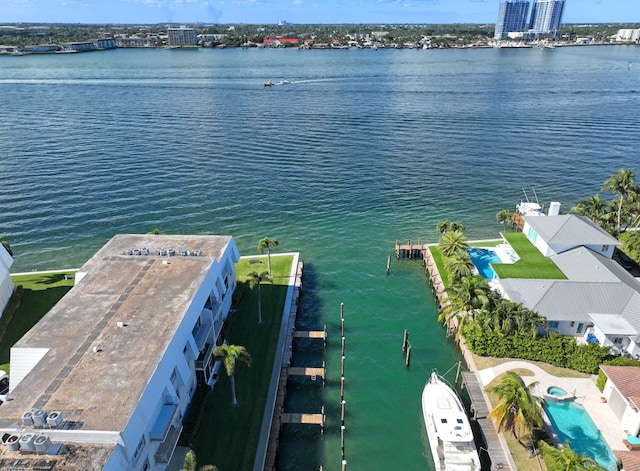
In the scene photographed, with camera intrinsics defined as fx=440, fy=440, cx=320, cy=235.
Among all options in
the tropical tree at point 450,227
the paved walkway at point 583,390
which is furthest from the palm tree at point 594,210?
the paved walkway at point 583,390

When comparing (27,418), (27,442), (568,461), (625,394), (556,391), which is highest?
(27,442)

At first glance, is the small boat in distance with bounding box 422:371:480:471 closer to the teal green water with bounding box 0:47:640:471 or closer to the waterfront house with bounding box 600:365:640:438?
the teal green water with bounding box 0:47:640:471

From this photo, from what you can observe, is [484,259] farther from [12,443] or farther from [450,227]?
[12,443]

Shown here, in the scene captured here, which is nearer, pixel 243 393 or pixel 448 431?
pixel 448 431

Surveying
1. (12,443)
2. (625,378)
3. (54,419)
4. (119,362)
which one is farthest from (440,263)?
(12,443)

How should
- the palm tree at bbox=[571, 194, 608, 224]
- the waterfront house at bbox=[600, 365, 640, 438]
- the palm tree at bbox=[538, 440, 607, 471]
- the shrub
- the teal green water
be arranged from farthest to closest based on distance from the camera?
the palm tree at bbox=[571, 194, 608, 224]
the teal green water
the shrub
the waterfront house at bbox=[600, 365, 640, 438]
the palm tree at bbox=[538, 440, 607, 471]

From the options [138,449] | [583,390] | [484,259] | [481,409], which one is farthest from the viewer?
[484,259]

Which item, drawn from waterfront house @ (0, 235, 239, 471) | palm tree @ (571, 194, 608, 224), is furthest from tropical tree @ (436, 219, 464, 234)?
waterfront house @ (0, 235, 239, 471)
